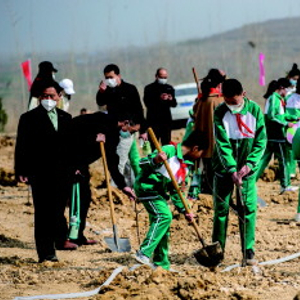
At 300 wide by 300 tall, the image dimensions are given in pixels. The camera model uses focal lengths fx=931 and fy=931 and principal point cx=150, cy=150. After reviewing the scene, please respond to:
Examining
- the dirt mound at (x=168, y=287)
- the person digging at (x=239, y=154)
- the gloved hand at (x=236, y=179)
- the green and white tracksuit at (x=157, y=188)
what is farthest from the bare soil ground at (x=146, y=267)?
the gloved hand at (x=236, y=179)

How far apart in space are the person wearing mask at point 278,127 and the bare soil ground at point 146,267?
0.38 meters

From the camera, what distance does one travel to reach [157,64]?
56344 millimetres

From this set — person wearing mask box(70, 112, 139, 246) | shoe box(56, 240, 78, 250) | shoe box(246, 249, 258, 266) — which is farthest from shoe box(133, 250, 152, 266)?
shoe box(56, 240, 78, 250)

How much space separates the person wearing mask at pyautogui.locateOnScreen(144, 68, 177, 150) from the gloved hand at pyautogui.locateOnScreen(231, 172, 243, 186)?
20.5 feet

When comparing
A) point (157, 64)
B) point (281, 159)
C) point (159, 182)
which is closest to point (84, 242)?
point (159, 182)

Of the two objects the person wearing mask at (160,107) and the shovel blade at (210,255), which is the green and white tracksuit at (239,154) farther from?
the person wearing mask at (160,107)

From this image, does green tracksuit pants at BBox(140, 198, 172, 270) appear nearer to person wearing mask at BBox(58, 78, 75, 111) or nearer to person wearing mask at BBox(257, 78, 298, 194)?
person wearing mask at BBox(58, 78, 75, 111)

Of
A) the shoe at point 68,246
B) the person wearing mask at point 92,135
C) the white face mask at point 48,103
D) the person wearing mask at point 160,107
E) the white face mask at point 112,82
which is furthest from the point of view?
the person wearing mask at point 160,107

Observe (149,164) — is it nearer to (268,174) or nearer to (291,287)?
(291,287)

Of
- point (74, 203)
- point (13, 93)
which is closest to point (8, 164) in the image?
point (74, 203)

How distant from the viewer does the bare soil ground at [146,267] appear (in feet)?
25.0

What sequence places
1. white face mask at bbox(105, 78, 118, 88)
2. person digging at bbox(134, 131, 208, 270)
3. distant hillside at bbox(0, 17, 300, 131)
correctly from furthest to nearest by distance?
1. distant hillside at bbox(0, 17, 300, 131)
2. white face mask at bbox(105, 78, 118, 88)
3. person digging at bbox(134, 131, 208, 270)

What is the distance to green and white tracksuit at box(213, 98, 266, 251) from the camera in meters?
8.81

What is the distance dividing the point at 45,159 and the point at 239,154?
2.03m
